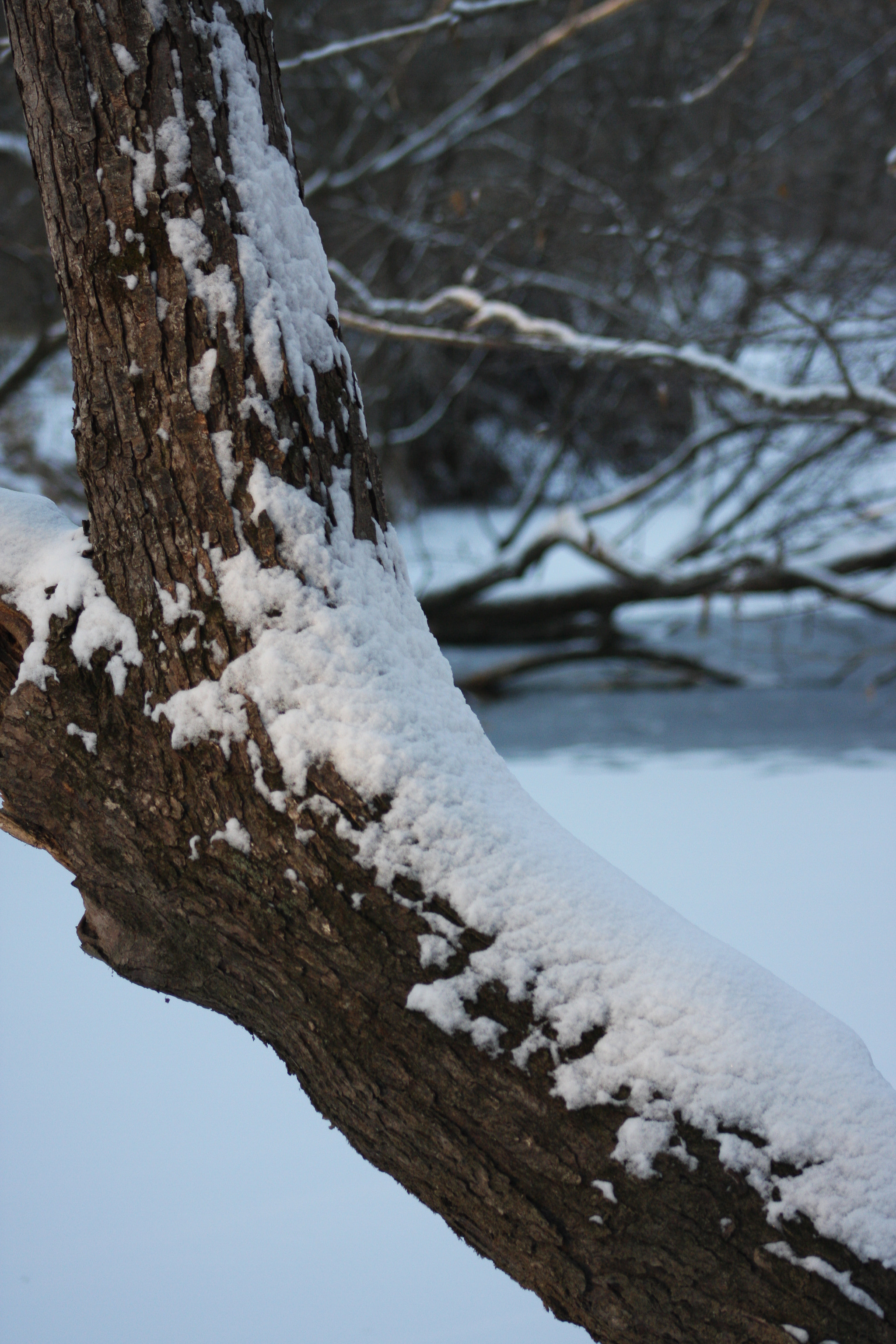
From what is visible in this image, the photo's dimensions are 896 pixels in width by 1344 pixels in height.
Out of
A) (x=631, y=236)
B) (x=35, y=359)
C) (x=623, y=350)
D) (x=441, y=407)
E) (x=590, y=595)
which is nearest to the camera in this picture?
(x=623, y=350)

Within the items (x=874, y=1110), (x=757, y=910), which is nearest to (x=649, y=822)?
(x=757, y=910)

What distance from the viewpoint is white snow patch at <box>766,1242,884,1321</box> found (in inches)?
40.8

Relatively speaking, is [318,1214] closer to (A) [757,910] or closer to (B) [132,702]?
(B) [132,702]

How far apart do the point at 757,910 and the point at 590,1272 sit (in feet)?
7.85

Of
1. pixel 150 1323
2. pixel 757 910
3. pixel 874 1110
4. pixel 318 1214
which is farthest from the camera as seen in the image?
pixel 757 910

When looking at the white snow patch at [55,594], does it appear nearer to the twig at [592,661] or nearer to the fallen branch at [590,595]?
the fallen branch at [590,595]

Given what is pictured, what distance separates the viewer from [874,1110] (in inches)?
43.9

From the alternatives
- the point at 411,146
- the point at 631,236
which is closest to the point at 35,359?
the point at 411,146

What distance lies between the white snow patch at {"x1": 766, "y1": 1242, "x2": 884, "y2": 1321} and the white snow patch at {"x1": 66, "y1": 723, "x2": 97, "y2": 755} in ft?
3.02

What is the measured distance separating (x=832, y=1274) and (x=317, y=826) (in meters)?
0.70

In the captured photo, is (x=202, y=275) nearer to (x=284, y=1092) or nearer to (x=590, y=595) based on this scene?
(x=284, y=1092)

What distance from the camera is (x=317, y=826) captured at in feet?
3.82

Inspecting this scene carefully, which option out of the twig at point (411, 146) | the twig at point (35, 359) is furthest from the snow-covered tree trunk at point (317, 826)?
the twig at point (35, 359)

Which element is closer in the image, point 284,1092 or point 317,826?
point 317,826
